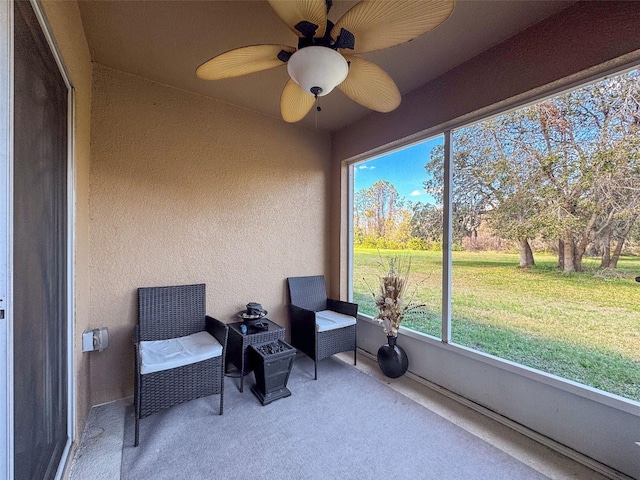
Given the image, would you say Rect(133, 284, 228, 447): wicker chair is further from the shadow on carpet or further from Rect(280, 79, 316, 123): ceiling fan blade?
Rect(280, 79, 316, 123): ceiling fan blade

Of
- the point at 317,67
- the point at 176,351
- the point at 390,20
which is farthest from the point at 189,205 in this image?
the point at 390,20

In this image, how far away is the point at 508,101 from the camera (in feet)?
6.27

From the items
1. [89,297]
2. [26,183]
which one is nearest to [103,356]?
[89,297]

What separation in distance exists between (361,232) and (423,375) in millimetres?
1584

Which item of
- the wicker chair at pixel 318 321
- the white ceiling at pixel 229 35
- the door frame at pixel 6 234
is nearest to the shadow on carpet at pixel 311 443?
the wicker chair at pixel 318 321

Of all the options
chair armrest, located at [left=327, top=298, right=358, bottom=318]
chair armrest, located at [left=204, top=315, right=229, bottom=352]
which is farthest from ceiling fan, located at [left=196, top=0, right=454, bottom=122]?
chair armrest, located at [left=327, top=298, right=358, bottom=318]

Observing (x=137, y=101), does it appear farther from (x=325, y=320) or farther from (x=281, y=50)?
(x=325, y=320)

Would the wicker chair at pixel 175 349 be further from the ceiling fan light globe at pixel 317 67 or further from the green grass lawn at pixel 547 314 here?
the green grass lawn at pixel 547 314

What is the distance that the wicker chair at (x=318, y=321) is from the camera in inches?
99.5

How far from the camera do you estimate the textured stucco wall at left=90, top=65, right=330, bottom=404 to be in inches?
83.7

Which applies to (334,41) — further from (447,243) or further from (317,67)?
(447,243)

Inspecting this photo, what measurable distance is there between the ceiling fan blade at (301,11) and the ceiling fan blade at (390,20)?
0.25ft

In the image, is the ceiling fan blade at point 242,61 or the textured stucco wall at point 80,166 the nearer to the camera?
the ceiling fan blade at point 242,61

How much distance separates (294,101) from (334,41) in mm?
516
